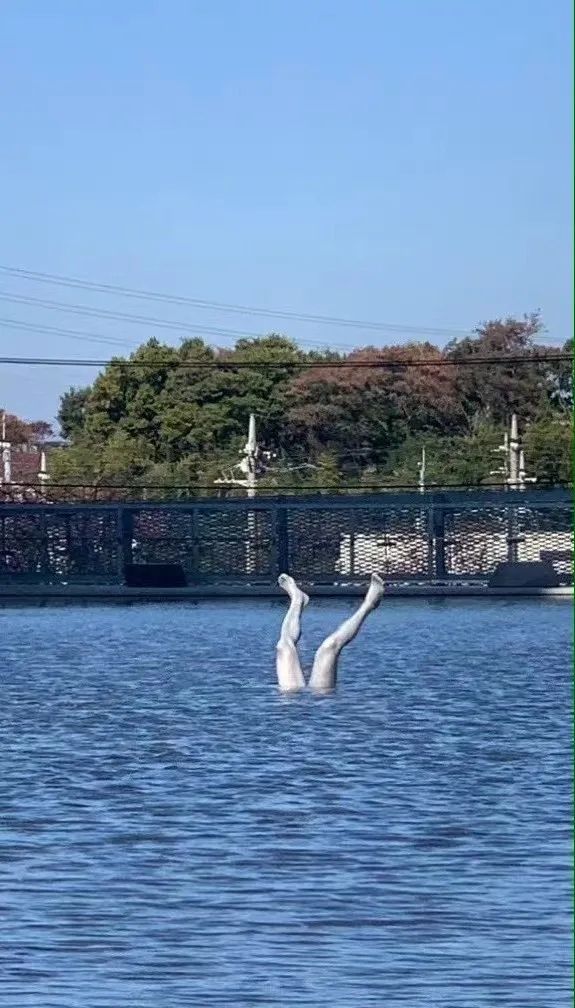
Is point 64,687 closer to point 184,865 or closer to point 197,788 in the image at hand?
point 197,788

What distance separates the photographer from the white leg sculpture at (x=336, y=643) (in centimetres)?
2402

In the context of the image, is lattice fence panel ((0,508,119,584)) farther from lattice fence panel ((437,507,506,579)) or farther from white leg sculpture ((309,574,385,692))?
white leg sculpture ((309,574,385,692))

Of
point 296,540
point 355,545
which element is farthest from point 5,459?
point 355,545

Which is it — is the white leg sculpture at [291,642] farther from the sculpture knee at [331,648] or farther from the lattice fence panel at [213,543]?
the lattice fence panel at [213,543]

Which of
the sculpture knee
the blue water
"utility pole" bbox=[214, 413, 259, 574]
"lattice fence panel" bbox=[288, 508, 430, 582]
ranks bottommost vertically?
the blue water

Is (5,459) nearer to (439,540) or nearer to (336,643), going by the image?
(439,540)

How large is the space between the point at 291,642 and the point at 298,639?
292mm

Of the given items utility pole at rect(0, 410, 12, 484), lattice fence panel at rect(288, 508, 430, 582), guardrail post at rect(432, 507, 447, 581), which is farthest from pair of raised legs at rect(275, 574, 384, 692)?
utility pole at rect(0, 410, 12, 484)

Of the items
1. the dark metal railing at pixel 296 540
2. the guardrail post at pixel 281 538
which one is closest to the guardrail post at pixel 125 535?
the dark metal railing at pixel 296 540

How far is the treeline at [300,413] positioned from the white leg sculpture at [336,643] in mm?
56561

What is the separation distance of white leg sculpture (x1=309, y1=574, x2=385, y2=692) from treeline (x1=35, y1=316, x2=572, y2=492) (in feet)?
186

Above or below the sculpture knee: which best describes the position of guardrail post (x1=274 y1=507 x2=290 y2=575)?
above

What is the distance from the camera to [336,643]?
24.7 meters

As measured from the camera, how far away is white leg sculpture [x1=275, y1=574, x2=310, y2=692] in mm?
23906
